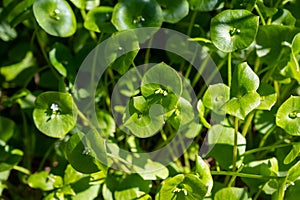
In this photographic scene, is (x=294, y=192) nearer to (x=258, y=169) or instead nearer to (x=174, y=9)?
(x=258, y=169)

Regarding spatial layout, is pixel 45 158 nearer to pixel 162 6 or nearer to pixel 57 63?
pixel 57 63

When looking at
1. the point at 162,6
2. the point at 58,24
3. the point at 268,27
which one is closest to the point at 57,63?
the point at 58,24

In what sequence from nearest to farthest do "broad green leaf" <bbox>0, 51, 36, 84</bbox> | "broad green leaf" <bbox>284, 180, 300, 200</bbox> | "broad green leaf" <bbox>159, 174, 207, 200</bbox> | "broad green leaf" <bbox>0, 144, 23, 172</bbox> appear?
1. "broad green leaf" <bbox>159, 174, 207, 200</bbox>
2. "broad green leaf" <bbox>284, 180, 300, 200</bbox>
3. "broad green leaf" <bbox>0, 144, 23, 172</bbox>
4. "broad green leaf" <bbox>0, 51, 36, 84</bbox>

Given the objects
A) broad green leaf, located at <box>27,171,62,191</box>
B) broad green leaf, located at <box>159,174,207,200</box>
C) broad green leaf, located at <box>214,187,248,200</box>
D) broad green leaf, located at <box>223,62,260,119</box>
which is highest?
broad green leaf, located at <box>223,62,260,119</box>

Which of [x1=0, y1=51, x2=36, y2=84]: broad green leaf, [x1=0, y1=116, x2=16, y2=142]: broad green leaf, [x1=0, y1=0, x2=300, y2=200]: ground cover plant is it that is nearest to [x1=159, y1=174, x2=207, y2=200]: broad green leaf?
[x1=0, y1=0, x2=300, y2=200]: ground cover plant

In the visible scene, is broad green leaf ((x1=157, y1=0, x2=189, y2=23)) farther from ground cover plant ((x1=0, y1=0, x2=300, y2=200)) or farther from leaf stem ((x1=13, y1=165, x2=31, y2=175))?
leaf stem ((x1=13, y1=165, x2=31, y2=175))

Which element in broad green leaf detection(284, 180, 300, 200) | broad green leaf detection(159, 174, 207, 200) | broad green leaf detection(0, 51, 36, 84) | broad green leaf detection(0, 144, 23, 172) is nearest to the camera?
broad green leaf detection(159, 174, 207, 200)

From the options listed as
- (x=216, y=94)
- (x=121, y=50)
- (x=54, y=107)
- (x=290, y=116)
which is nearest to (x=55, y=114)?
(x=54, y=107)
